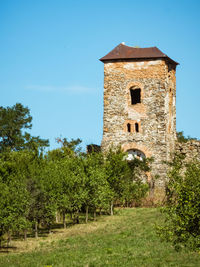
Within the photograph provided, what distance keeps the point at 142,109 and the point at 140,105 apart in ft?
1.15

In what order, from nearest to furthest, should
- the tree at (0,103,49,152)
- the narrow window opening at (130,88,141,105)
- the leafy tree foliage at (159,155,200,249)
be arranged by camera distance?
the leafy tree foliage at (159,155,200,249) < the narrow window opening at (130,88,141,105) < the tree at (0,103,49,152)

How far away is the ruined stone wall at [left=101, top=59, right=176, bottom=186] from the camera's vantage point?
38562 millimetres

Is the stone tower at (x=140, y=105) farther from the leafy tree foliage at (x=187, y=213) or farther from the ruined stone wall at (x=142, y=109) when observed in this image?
the leafy tree foliage at (x=187, y=213)

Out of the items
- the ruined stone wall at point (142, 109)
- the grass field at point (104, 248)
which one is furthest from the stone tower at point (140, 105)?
the grass field at point (104, 248)

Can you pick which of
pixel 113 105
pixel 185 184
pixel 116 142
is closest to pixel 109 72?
pixel 113 105

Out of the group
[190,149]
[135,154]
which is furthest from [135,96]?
[190,149]

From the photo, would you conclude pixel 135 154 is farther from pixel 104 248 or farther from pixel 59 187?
pixel 104 248

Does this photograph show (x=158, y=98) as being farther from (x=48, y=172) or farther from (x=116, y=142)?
(x=48, y=172)

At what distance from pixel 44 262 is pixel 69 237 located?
20.7ft

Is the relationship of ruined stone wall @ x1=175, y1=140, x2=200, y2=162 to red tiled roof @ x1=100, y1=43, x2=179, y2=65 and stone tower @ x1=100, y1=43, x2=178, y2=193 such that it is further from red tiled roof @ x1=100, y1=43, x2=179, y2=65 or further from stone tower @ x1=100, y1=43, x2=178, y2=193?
red tiled roof @ x1=100, y1=43, x2=179, y2=65

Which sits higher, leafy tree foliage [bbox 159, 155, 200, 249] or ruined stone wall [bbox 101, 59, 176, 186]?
ruined stone wall [bbox 101, 59, 176, 186]

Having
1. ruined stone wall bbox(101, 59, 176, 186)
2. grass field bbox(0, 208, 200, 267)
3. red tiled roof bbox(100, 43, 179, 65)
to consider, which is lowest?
grass field bbox(0, 208, 200, 267)

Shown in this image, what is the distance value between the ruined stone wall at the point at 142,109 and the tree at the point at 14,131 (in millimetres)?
14542

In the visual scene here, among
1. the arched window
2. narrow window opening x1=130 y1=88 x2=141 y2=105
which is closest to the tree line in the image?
the arched window
